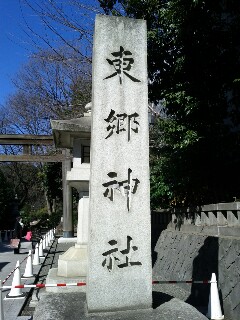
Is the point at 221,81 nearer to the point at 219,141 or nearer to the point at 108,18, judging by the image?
the point at 219,141

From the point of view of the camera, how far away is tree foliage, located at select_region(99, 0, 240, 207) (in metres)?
9.91

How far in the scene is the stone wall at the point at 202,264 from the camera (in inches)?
260

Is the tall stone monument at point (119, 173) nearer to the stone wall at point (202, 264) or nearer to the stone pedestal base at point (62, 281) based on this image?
the stone pedestal base at point (62, 281)

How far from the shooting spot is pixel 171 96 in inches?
398

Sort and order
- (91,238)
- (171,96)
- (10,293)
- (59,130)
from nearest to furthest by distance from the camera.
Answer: (91,238)
(10,293)
(59,130)
(171,96)

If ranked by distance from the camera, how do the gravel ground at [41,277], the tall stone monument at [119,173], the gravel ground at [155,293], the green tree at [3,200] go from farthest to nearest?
the green tree at [3,200] < the gravel ground at [41,277] < the gravel ground at [155,293] < the tall stone monument at [119,173]

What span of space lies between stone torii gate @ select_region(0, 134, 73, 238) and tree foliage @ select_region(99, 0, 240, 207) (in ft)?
22.9

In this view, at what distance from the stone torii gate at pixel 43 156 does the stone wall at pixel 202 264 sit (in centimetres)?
650

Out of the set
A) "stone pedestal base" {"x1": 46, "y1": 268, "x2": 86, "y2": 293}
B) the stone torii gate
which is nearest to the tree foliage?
"stone pedestal base" {"x1": 46, "y1": 268, "x2": 86, "y2": 293}

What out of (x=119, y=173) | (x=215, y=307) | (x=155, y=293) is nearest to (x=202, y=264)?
(x=215, y=307)

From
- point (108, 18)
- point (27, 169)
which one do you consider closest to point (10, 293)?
point (108, 18)

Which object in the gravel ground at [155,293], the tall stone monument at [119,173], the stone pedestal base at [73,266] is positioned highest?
the tall stone monument at [119,173]

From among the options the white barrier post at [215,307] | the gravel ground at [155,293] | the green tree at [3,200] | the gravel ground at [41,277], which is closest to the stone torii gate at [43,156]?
the gravel ground at [41,277]

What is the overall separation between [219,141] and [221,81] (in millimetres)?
1720
